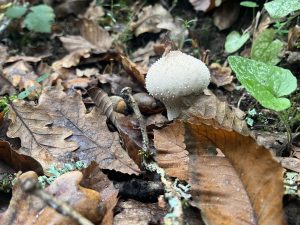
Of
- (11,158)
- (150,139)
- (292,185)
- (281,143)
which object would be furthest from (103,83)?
(292,185)

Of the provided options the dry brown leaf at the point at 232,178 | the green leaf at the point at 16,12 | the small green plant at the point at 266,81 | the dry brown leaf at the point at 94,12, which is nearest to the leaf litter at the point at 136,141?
the dry brown leaf at the point at 232,178

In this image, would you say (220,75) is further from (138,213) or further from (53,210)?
(53,210)

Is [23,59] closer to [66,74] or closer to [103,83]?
[66,74]

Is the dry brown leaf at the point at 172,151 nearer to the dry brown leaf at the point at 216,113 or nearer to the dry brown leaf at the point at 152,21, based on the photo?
the dry brown leaf at the point at 216,113

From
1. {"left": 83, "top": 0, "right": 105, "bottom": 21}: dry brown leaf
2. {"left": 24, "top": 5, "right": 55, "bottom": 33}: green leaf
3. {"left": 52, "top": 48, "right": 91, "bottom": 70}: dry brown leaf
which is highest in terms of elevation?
{"left": 24, "top": 5, "right": 55, "bottom": 33}: green leaf

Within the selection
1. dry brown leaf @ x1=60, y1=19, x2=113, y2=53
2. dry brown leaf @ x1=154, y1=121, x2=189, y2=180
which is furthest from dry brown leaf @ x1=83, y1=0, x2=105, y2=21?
dry brown leaf @ x1=154, y1=121, x2=189, y2=180

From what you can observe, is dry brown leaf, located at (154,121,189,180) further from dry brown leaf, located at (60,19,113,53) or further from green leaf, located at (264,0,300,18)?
dry brown leaf, located at (60,19,113,53)
